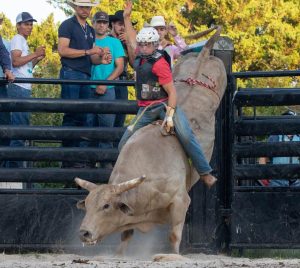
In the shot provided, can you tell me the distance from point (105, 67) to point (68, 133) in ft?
4.20

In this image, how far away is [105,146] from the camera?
1012 centimetres

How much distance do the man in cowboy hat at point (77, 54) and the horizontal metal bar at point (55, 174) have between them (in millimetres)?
407

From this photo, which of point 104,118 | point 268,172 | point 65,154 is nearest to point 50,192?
point 65,154

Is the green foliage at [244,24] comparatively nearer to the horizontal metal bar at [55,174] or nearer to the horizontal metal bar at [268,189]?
the horizontal metal bar at [55,174]

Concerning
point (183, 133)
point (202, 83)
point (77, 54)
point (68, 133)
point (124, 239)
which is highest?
point (77, 54)

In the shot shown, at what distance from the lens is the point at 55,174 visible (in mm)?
9789

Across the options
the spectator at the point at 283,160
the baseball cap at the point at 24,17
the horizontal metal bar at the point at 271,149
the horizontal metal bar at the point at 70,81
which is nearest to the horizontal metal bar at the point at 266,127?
the horizontal metal bar at the point at 271,149

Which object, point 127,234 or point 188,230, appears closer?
point 127,234

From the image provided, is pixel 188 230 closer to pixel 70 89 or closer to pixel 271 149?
pixel 271 149

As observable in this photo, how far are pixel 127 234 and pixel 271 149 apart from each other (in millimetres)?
1943

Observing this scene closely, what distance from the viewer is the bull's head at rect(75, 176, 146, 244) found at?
26.6 ft

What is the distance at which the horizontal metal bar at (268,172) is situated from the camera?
9750 millimetres

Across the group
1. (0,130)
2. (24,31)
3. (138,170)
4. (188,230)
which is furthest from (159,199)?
(24,31)

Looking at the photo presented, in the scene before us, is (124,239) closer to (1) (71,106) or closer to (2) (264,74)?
(1) (71,106)
